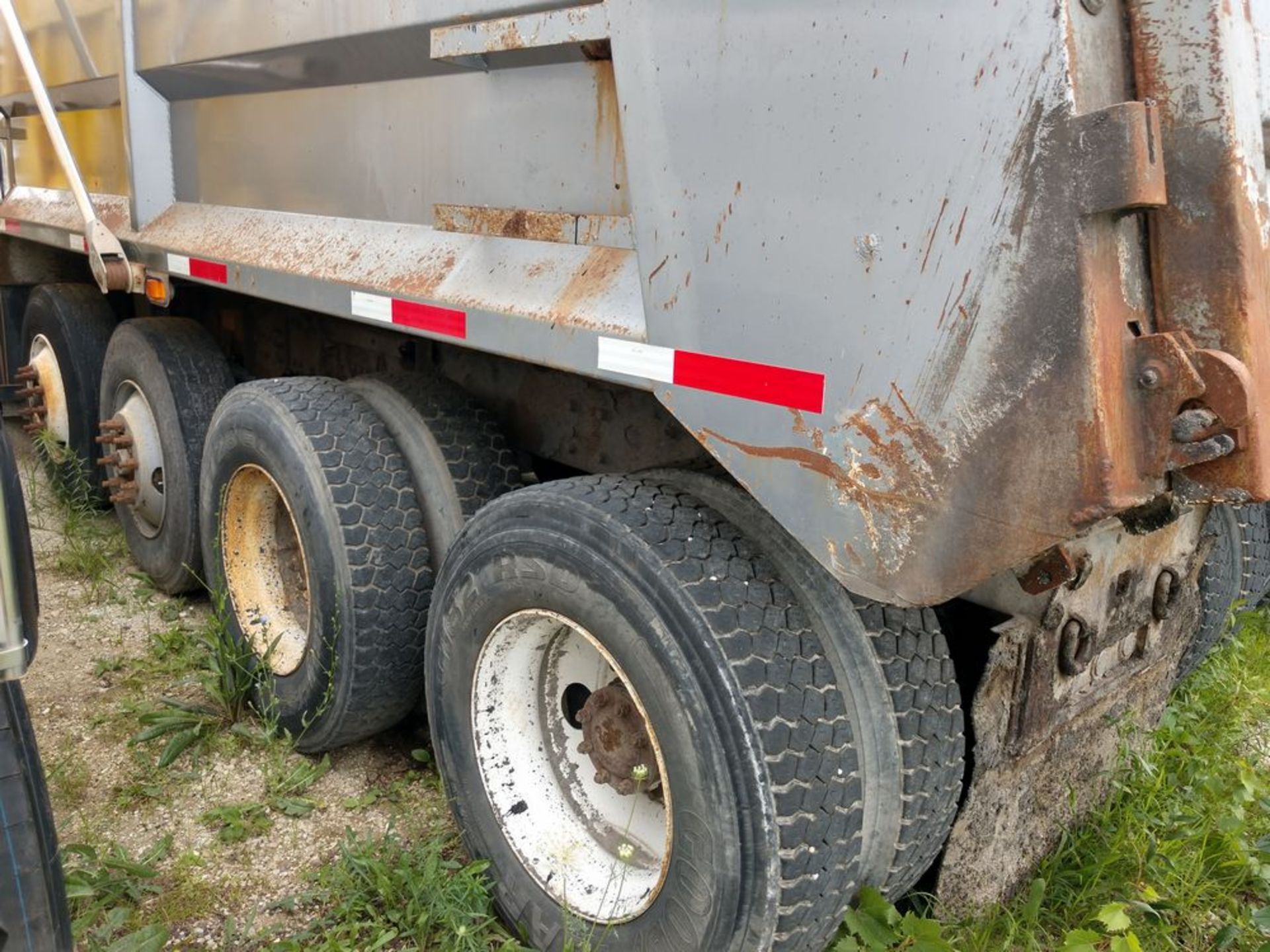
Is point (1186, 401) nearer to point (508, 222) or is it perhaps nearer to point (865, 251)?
point (865, 251)

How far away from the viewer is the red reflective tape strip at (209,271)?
3174mm

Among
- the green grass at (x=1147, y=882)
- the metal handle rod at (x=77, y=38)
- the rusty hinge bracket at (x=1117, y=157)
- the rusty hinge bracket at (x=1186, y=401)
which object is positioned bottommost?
the green grass at (x=1147, y=882)

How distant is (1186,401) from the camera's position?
1.40 m

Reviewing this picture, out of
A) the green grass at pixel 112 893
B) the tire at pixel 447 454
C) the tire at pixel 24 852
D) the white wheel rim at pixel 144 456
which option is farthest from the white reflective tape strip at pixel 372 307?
the white wheel rim at pixel 144 456

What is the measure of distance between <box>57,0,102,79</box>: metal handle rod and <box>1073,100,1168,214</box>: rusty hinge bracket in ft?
11.9

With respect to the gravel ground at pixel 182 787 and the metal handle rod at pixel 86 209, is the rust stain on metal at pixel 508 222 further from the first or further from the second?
the metal handle rod at pixel 86 209

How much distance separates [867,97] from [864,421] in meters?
0.43

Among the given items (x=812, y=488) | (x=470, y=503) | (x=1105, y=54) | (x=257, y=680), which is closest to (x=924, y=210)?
(x=1105, y=54)

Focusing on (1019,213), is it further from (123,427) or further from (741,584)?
(123,427)

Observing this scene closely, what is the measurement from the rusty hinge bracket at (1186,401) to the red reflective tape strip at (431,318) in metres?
1.30

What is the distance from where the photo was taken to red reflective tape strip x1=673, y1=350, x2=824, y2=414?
64.1 inches

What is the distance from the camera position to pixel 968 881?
2.18m

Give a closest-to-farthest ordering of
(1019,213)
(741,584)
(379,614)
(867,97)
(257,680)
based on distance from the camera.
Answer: (1019,213) → (867,97) → (741,584) → (379,614) → (257,680)

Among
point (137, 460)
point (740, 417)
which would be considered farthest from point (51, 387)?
point (740, 417)
